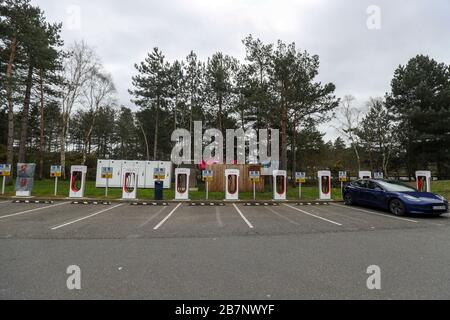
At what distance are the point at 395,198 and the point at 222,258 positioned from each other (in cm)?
796

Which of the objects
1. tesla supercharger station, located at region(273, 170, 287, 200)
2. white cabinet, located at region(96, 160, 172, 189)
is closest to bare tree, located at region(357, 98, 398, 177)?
tesla supercharger station, located at region(273, 170, 287, 200)

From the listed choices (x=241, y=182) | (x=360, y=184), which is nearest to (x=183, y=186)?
(x=241, y=182)

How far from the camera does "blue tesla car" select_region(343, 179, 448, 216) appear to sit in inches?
323

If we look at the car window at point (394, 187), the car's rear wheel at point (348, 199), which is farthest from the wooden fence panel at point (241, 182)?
the car window at point (394, 187)

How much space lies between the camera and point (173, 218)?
8.16 meters

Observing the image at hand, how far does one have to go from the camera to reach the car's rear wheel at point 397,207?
28.0ft

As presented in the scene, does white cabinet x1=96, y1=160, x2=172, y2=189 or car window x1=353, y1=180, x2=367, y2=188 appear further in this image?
white cabinet x1=96, y1=160, x2=172, y2=189

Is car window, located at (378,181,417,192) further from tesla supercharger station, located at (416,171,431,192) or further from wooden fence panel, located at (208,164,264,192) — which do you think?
wooden fence panel, located at (208,164,264,192)

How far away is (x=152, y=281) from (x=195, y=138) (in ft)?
79.4

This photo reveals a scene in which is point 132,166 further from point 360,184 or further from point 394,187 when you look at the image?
point 394,187

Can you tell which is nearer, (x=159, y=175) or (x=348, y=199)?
(x=348, y=199)

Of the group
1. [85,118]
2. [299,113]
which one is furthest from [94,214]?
[85,118]

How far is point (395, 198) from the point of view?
8.91 metres
